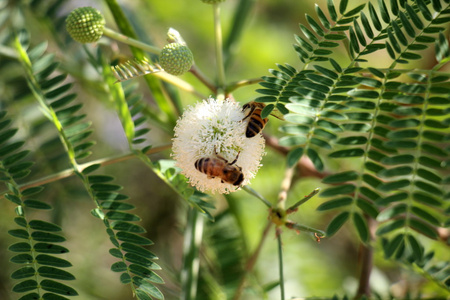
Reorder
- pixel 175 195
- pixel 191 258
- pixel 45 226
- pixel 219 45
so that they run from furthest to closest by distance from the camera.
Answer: pixel 175 195 < pixel 191 258 < pixel 219 45 < pixel 45 226

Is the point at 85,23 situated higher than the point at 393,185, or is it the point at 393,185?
the point at 85,23

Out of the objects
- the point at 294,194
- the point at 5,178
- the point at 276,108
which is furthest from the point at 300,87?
the point at 294,194

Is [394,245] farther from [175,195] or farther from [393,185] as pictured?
[175,195]

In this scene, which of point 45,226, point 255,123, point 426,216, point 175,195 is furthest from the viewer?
point 175,195

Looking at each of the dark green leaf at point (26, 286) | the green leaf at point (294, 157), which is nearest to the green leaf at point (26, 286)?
the dark green leaf at point (26, 286)

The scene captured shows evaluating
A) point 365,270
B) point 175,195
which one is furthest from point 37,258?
point 175,195

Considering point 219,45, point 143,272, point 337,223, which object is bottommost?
point 337,223
